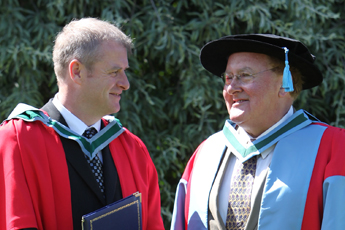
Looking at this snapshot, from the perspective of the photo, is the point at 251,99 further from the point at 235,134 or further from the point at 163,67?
the point at 163,67

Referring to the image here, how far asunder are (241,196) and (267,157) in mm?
290

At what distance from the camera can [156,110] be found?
475 centimetres

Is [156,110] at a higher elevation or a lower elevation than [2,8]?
lower

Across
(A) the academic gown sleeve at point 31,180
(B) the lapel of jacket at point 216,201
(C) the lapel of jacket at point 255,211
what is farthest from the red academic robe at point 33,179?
(C) the lapel of jacket at point 255,211

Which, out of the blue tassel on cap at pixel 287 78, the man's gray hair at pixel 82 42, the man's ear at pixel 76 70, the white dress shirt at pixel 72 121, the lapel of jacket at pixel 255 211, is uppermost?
the man's gray hair at pixel 82 42

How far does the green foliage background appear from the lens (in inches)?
176

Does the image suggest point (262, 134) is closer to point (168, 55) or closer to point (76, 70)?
point (76, 70)

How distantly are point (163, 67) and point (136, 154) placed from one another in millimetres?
2121

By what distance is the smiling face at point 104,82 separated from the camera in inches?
107

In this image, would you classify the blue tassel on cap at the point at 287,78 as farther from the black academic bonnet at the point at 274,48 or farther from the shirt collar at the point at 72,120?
the shirt collar at the point at 72,120

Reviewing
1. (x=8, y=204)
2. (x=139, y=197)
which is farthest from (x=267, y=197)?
(x=8, y=204)

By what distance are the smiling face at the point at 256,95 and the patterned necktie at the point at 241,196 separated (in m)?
0.25

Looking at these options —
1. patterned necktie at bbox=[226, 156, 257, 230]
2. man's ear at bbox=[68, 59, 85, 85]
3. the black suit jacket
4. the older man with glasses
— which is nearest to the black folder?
the black suit jacket

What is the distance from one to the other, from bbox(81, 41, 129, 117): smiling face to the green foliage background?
1633 mm
